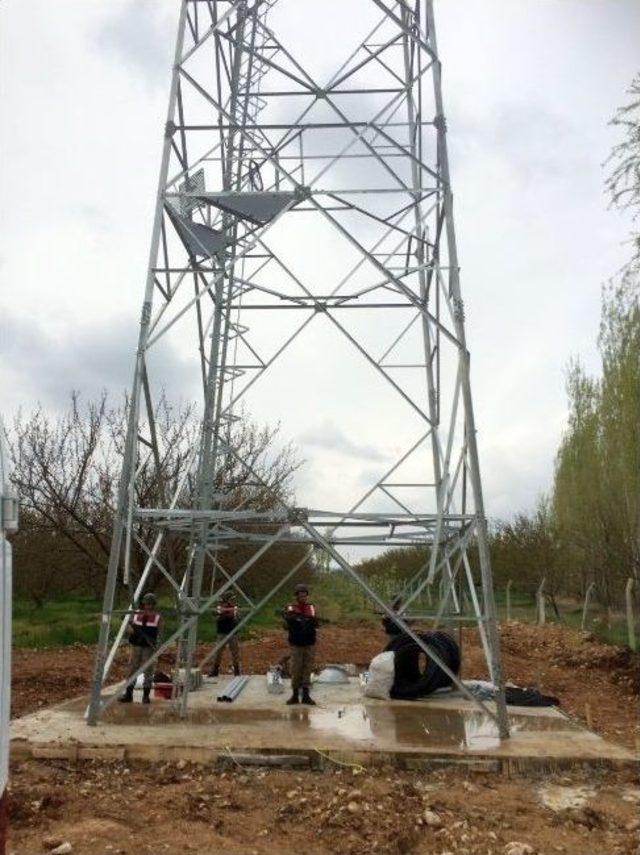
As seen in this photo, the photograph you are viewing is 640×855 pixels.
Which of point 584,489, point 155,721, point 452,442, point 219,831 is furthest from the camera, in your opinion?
point 584,489

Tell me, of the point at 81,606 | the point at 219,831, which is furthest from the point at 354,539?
the point at 81,606

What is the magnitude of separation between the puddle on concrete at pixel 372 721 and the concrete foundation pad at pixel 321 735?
11 millimetres

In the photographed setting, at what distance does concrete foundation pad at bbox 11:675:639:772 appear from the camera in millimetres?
7750

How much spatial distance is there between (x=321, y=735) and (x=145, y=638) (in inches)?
114

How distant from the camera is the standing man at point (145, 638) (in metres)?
10.3

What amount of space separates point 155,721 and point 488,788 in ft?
12.3

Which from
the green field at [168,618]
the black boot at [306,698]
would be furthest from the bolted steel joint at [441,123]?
the black boot at [306,698]

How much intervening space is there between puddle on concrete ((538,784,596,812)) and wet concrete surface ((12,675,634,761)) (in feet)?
1.63

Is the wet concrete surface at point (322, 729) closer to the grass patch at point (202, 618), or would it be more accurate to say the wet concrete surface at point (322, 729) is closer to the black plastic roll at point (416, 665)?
the black plastic roll at point (416, 665)

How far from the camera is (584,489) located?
93.4ft

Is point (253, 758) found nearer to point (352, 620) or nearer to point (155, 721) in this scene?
point (155, 721)

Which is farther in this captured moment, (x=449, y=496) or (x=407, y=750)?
(x=449, y=496)

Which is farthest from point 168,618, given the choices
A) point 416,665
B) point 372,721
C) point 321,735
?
point 321,735

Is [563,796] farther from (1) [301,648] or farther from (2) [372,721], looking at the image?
(1) [301,648]
